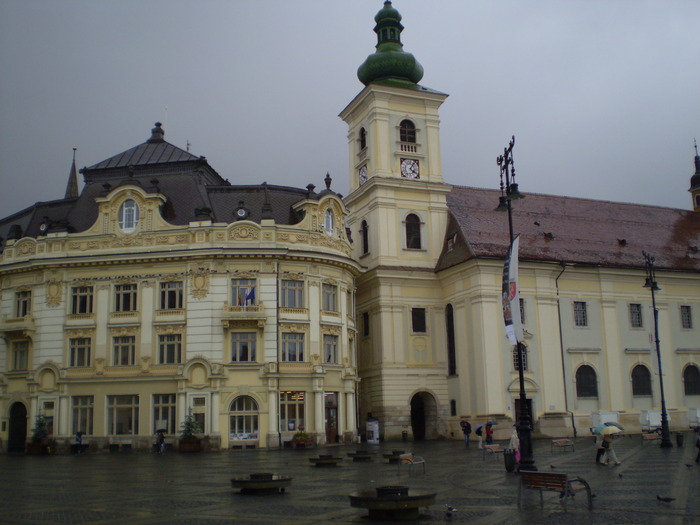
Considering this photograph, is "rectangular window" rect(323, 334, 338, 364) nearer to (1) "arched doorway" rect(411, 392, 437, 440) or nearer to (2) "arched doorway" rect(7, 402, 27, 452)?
(1) "arched doorway" rect(411, 392, 437, 440)

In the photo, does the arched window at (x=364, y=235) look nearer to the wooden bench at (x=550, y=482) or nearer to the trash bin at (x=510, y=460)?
the trash bin at (x=510, y=460)

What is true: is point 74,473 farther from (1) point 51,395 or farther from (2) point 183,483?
(1) point 51,395

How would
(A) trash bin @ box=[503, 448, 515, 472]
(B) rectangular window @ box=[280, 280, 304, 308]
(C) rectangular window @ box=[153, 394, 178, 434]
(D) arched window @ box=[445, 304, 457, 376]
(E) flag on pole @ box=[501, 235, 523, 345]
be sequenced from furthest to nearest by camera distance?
(D) arched window @ box=[445, 304, 457, 376] < (B) rectangular window @ box=[280, 280, 304, 308] < (C) rectangular window @ box=[153, 394, 178, 434] < (A) trash bin @ box=[503, 448, 515, 472] < (E) flag on pole @ box=[501, 235, 523, 345]

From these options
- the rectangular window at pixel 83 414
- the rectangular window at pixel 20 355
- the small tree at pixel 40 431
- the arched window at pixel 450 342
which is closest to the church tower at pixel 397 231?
the arched window at pixel 450 342

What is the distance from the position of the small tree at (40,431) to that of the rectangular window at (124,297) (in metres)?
7.36

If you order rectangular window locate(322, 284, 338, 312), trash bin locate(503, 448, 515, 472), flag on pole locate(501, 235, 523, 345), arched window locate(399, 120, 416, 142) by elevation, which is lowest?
trash bin locate(503, 448, 515, 472)

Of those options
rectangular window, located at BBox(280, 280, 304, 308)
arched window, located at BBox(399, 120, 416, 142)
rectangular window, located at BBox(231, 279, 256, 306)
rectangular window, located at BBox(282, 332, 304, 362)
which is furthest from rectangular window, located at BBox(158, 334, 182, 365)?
arched window, located at BBox(399, 120, 416, 142)

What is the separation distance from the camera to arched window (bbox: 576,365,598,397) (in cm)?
5400

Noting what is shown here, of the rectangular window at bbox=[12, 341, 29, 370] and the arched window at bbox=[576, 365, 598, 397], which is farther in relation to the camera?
the arched window at bbox=[576, 365, 598, 397]

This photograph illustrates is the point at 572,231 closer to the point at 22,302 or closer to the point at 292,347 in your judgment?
the point at 292,347

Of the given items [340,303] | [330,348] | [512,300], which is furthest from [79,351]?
[512,300]

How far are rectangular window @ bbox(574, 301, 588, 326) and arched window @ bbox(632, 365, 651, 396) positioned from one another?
506 centimetres

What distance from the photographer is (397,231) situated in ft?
185

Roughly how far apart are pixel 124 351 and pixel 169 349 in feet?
9.01
